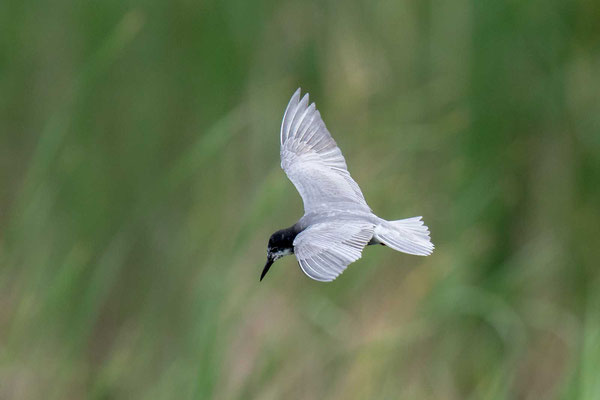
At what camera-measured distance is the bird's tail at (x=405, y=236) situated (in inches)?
34.1

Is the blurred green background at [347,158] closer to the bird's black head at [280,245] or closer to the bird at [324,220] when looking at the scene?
the bird at [324,220]

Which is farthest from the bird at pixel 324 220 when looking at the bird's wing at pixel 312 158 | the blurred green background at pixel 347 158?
the blurred green background at pixel 347 158

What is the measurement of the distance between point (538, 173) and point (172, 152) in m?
0.97

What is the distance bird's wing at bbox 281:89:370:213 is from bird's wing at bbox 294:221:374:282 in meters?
0.17

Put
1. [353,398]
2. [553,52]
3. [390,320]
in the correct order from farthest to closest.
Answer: [553,52], [390,320], [353,398]

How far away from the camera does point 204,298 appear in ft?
5.51

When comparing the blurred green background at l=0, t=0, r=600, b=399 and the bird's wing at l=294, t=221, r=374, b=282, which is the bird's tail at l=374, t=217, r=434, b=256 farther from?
the blurred green background at l=0, t=0, r=600, b=399

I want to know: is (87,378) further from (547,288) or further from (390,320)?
(547,288)

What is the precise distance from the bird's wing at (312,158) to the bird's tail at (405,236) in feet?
0.19

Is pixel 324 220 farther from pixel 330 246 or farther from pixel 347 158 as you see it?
pixel 347 158

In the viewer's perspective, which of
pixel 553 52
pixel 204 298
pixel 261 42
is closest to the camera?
pixel 204 298

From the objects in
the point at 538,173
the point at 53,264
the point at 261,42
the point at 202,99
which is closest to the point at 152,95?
the point at 202,99

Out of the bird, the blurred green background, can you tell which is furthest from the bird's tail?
the blurred green background

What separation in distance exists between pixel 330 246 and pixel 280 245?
11cm
